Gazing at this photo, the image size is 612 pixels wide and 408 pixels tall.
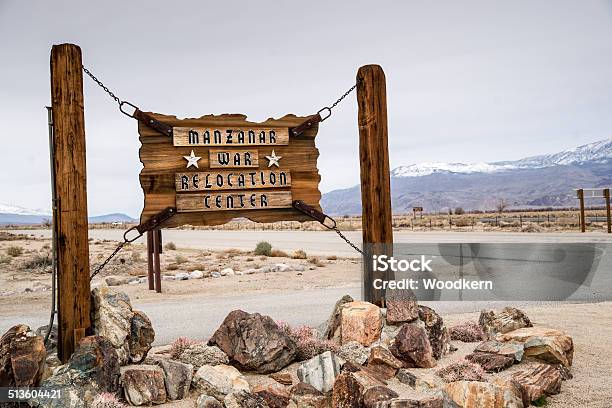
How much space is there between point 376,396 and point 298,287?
9249mm

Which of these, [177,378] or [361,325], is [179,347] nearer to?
[177,378]

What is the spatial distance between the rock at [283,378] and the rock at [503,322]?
2746 mm

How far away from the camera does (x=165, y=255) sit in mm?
25672

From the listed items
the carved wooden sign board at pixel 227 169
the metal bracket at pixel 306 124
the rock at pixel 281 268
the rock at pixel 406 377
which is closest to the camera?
the rock at pixel 406 377

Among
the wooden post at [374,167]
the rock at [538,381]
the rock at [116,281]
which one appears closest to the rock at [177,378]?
the wooden post at [374,167]

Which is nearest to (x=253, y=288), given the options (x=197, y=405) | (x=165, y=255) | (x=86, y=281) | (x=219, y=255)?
(x=86, y=281)

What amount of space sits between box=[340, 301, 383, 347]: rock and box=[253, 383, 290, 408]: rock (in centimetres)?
153

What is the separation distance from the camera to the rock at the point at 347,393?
461cm

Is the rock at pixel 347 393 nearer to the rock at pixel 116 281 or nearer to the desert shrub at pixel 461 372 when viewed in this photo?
the desert shrub at pixel 461 372

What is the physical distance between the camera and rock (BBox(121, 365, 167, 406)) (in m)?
4.89

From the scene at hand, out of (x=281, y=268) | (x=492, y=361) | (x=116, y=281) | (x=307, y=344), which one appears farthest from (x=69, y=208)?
(x=281, y=268)

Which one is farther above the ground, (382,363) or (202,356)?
(202,356)

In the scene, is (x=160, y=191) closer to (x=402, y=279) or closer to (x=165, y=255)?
(x=402, y=279)

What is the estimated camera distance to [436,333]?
6.32 meters
